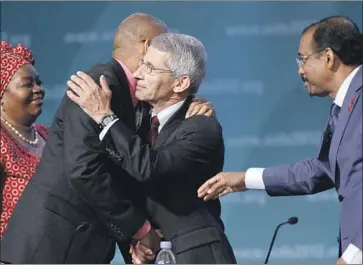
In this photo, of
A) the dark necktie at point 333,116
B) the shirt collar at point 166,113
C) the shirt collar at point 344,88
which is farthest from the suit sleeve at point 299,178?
the shirt collar at point 166,113

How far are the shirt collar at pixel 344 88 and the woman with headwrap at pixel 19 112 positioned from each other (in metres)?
1.45

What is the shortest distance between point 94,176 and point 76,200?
192 millimetres

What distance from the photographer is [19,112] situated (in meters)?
5.10

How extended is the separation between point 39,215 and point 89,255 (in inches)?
9.0

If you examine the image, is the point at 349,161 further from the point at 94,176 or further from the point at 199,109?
the point at 94,176

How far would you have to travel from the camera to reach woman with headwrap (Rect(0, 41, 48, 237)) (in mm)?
4945

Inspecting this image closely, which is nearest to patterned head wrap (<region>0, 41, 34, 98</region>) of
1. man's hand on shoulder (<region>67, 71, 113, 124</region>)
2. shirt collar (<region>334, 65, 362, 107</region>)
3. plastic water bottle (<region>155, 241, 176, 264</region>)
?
man's hand on shoulder (<region>67, 71, 113, 124</region>)

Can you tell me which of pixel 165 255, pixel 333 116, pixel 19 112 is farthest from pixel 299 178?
pixel 19 112

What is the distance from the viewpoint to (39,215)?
14.7 feet

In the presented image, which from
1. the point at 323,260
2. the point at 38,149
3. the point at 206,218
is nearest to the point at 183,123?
the point at 206,218

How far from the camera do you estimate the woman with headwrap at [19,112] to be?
4.95 meters

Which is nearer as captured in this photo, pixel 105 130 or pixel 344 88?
pixel 344 88

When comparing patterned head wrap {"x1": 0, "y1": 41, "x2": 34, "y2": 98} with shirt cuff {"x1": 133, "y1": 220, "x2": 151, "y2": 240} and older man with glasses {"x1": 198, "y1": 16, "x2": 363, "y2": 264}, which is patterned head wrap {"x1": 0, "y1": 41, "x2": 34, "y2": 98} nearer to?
shirt cuff {"x1": 133, "y1": 220, "x2": 151, "y2": 240}

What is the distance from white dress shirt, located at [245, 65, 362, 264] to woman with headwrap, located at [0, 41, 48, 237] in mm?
1007
